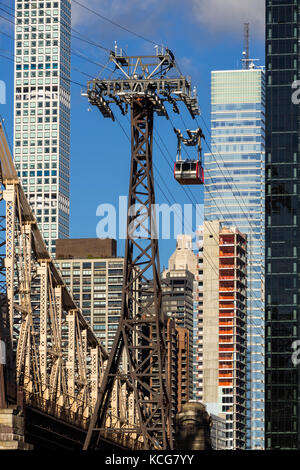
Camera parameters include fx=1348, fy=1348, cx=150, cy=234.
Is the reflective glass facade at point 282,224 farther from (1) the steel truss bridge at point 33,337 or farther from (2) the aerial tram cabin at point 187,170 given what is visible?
(2) the aerial tram cabin at point 187,170

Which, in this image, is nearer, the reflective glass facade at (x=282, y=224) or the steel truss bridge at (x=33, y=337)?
the steel truss bridge at (x=33, y=337)

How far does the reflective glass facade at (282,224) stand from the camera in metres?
156

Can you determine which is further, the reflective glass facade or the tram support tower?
the reflective glass facade

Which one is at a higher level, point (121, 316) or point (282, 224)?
point (282, 224)

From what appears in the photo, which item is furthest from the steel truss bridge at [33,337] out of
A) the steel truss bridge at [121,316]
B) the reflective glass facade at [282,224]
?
the reflective glass facade at [282,224]

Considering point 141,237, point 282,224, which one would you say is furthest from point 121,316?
point 282,224

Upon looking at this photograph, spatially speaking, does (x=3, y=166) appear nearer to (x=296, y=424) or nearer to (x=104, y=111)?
(x=104, y=111)

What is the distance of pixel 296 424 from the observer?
15488 centimetres

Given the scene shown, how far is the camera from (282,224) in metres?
163

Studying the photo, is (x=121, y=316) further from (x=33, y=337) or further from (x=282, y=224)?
(x=282, y=224)

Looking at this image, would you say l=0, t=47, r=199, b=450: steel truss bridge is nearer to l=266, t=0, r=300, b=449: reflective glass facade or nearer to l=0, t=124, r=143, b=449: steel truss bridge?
l=0, t=124, r=143, b=449: steel truss bridge

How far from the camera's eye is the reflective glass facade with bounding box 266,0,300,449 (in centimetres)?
15600

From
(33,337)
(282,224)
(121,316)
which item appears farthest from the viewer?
(282,224)

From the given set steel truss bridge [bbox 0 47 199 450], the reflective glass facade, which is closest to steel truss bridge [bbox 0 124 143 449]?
steel truss bridge [bbox 0 47 199 450]
